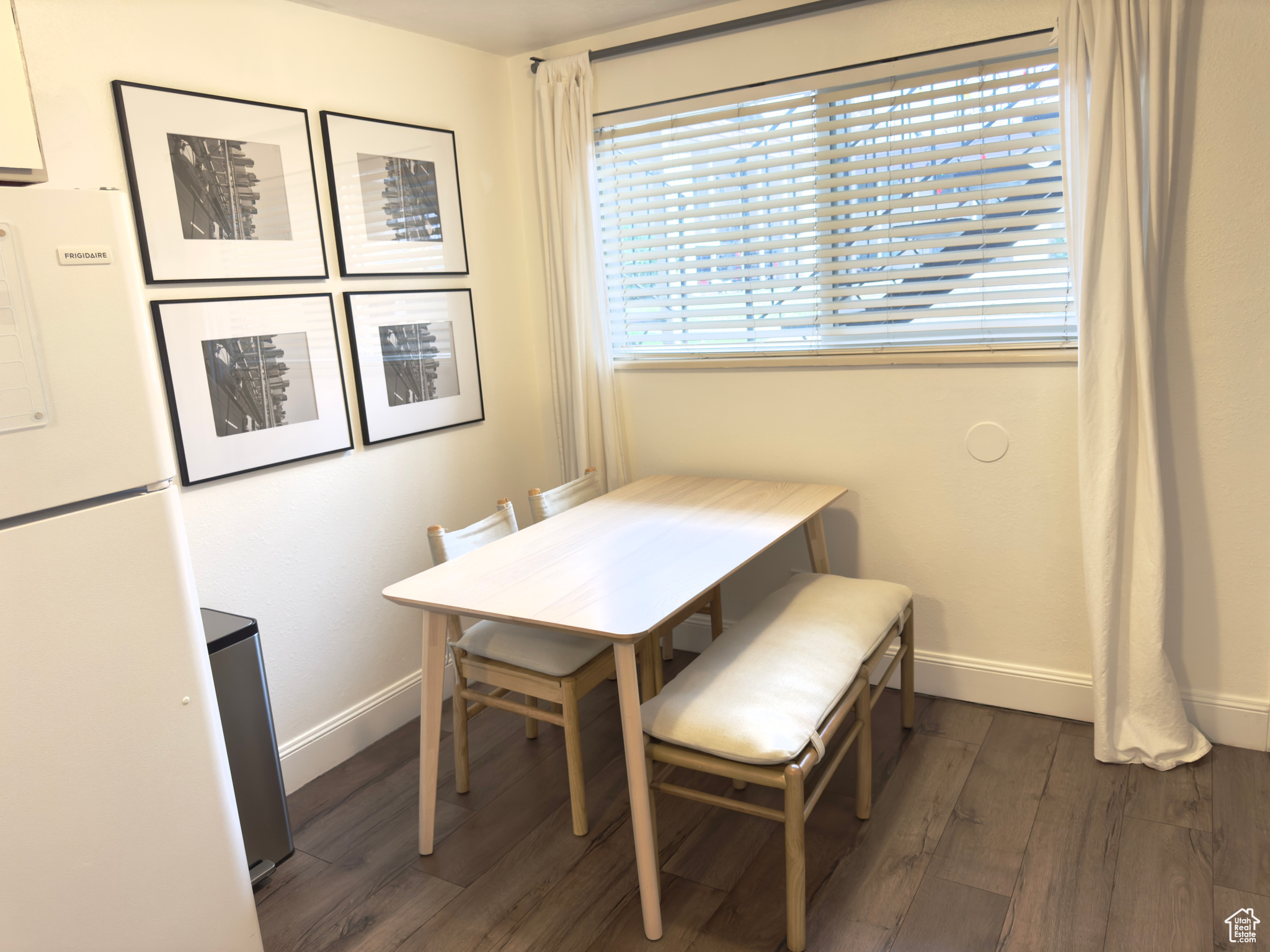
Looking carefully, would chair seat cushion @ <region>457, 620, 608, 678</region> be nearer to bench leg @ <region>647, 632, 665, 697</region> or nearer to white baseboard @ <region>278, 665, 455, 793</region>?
bench leg @ <region>647, 632, 665, 697</region>

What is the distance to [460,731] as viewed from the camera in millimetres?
2441

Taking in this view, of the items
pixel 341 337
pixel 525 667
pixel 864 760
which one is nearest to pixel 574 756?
pixel 525 667

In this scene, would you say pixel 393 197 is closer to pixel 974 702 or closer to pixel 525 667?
pixel 525 667

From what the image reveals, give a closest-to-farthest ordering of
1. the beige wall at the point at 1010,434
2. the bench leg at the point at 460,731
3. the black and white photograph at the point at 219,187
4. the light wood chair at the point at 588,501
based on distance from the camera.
A: the black and white photograph at the point at 219,187
the beige wall at the point at 1010,434
the bench leg at the point at 460,731
the light wood chair at the point at 588,501

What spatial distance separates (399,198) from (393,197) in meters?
0.02

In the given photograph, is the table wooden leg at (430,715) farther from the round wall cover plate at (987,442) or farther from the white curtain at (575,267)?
the round wall cover plate at (987,442)

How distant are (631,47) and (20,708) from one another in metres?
2.60

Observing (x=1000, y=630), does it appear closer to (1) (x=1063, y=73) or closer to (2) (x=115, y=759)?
(1) (x=1063, y=73)

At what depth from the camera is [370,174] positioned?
271cm

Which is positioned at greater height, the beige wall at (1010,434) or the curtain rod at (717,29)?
the curtain rod at (717,29)

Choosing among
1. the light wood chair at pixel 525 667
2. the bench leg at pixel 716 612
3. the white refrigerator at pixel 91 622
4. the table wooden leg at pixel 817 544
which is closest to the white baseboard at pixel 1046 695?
the table wooden leg at pixel 817 544

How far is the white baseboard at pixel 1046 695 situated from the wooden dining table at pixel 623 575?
1.72 feet

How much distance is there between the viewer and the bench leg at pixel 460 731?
2.41m

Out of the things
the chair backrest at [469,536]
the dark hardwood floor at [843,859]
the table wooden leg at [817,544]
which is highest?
the chair backrest at [469,536]
